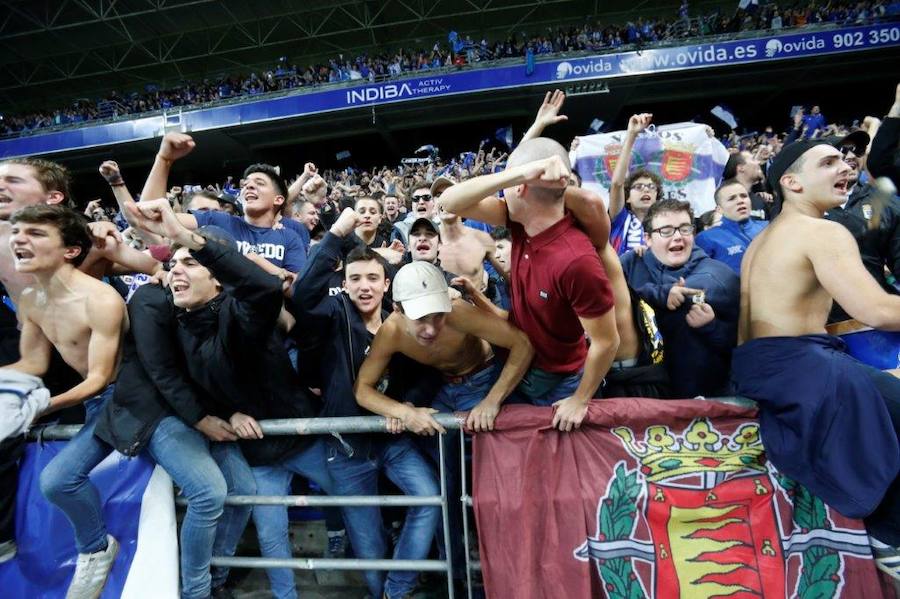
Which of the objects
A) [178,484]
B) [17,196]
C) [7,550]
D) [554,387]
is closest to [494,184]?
[554,387]

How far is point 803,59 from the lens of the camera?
1484 cm

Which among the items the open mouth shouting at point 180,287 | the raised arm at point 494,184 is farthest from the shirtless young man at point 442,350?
the open mouth shouting at point 180,287

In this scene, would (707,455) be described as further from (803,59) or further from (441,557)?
(803,59)

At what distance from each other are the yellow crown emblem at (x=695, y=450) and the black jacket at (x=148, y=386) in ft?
6.64

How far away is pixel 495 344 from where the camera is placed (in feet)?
8.00

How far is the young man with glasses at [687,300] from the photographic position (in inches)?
96.2

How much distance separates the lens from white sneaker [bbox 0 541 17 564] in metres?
2.49

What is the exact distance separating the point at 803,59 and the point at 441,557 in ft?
59.6

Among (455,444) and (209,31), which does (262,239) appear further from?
(209,31)

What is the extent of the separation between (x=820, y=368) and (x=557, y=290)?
105 cm

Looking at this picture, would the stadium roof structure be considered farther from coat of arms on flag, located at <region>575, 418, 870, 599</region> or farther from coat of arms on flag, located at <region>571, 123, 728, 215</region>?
coat of arms on flag, located at <region>575, 418, 870, 599</region>

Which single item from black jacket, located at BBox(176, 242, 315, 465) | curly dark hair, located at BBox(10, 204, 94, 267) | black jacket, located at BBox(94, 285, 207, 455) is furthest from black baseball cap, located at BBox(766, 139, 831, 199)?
curly dark hair, located at BBox(10, 204, 94, 267)

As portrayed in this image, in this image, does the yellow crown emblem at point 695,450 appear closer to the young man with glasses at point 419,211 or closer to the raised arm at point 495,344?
the raised arm at point 495,344

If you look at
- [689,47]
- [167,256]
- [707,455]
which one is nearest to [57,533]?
[167,256]
